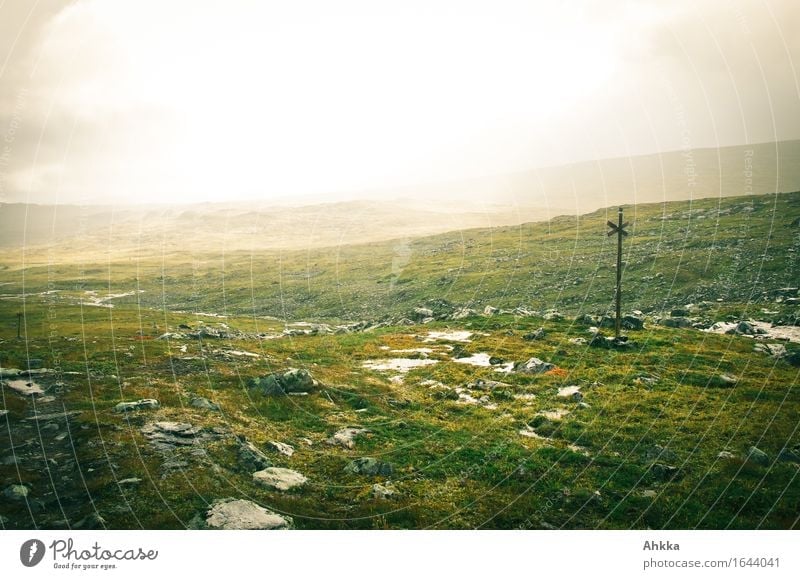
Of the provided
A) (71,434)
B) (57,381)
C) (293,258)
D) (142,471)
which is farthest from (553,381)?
(293,258)

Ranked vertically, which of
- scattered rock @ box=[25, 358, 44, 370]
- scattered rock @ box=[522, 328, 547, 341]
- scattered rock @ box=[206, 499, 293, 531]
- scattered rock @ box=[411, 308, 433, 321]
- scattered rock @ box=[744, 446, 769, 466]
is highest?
scattered rock @ box=[25, 358, 44, 370]

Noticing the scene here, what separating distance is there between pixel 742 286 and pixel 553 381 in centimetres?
3417

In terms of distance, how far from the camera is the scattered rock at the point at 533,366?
27.6 meters

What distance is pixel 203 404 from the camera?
21609 millimetres

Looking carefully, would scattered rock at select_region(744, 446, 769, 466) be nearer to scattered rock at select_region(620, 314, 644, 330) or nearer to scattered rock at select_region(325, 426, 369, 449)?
scattered rock at select_region(325, 426, 369, 449)

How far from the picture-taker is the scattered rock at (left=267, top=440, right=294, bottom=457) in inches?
733

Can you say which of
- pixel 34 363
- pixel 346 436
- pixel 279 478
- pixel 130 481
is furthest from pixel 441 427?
pixel 34 363

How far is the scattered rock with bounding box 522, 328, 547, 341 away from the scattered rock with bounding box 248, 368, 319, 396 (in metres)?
16.1

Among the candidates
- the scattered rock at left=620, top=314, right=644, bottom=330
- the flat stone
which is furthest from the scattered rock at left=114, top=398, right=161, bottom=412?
the scattered rock at left=620, top=314, right=644, bottom=330

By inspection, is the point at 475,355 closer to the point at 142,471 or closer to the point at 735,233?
the point at 142,471

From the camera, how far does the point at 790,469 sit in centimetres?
1675

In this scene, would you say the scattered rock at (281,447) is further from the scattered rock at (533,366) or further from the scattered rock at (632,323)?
the scattered rock at (632,323)

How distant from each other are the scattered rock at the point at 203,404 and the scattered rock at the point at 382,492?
8491 mm

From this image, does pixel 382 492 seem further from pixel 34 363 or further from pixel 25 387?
pixel 34 363
